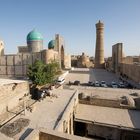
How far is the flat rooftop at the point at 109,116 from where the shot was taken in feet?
33.0

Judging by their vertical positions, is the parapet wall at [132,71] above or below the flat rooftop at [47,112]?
above

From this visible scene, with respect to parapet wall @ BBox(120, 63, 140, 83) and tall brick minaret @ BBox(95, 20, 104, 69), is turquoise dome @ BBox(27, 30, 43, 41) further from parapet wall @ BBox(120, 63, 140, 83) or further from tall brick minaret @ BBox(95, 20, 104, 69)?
parapet wall @ BBox(120, 63, 140, 83)

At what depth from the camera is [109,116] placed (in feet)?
36.4

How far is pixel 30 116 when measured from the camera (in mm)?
8734

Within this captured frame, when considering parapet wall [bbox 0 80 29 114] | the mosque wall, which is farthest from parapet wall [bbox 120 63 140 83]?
parapet wall [bbox 0 80 29 114]

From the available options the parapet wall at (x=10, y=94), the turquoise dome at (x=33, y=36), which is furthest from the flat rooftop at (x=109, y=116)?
the turquoise dome at (x=33, y=36)

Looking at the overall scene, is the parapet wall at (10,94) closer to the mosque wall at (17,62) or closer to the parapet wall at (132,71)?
the mosque wall at (17,62)

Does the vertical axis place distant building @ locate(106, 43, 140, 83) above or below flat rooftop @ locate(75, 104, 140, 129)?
above

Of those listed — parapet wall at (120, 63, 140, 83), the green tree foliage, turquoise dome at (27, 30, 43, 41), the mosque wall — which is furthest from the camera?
turquoise dome at (27, 30, 43, 41)

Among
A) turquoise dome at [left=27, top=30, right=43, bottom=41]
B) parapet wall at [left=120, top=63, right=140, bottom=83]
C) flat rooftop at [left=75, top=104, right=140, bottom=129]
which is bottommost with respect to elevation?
flat rooftop at [left=75, top=104, right=140, bottom=129]

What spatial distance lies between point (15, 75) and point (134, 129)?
24.5 m

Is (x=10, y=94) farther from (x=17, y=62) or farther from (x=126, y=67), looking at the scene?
(x=126, y=67)

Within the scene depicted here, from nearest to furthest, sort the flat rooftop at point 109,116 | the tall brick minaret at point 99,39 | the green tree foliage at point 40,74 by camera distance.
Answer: the flat rooftop at point 109,116 < the green tree foliage at point 40,74 < the tall brick minaret at point 99,39

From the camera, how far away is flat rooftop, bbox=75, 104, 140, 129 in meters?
10.1
